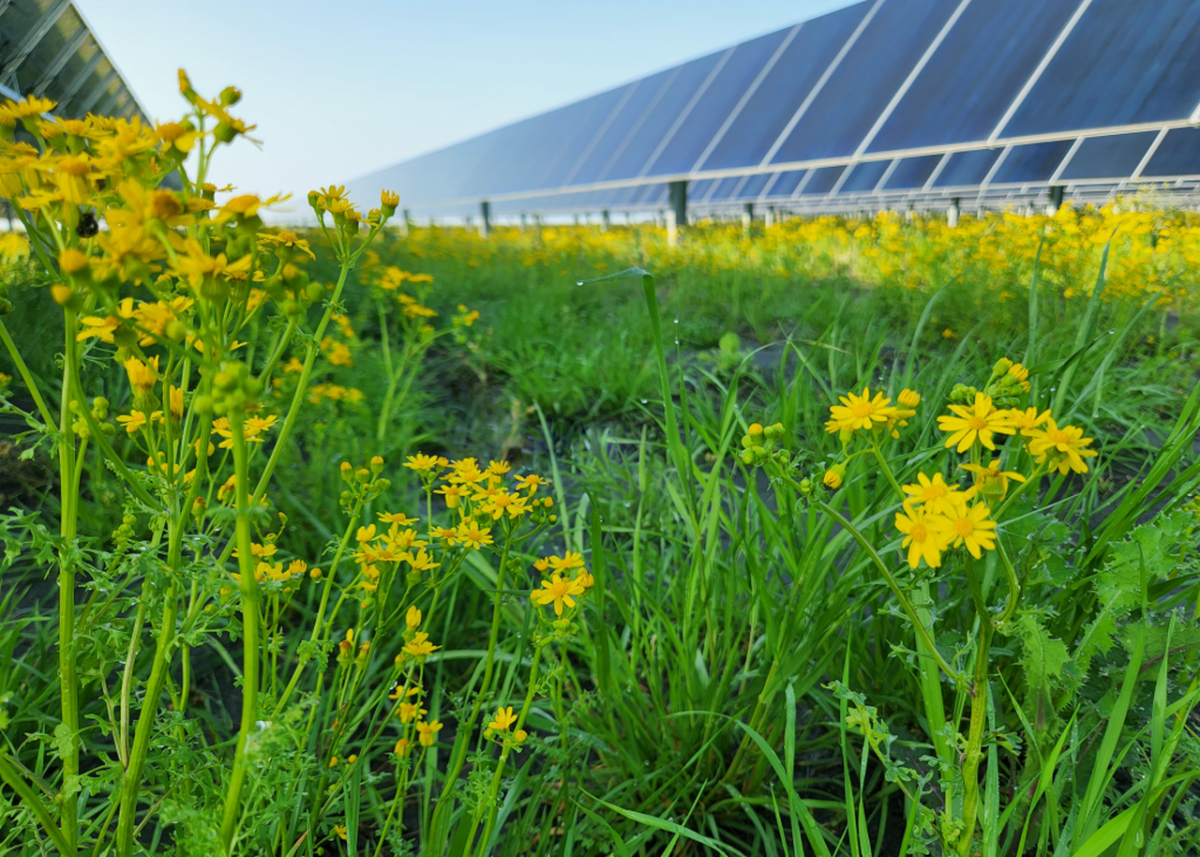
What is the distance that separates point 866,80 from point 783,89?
59.1 inches

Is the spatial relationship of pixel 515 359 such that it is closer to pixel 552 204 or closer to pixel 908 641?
pixel 908 641

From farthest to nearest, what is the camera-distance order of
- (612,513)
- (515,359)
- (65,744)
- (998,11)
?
1. (998,11)
2. (515,359)
3. (612,513)
4. (65,744)

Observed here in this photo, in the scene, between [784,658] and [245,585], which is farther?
[784,658]

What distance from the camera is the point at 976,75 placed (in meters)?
6.11

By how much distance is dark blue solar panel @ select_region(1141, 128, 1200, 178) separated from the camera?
820cm

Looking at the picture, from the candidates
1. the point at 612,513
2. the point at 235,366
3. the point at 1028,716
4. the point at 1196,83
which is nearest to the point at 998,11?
the point at 1196,83

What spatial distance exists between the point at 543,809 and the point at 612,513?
0.76 m

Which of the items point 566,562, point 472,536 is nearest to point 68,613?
point 472,536

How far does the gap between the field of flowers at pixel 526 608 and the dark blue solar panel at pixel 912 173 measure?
33.5ft

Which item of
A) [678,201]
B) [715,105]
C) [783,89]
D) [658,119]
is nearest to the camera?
[678,201]

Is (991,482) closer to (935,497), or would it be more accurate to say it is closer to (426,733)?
(935,497)

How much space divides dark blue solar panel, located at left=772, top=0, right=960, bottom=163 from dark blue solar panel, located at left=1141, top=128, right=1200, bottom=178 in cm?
368

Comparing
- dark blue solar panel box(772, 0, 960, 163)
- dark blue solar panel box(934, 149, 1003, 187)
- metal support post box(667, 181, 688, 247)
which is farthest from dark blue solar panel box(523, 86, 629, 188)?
dark blue solar panel box(934, 149, 1003, 187)

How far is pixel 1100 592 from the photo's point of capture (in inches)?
32.2
